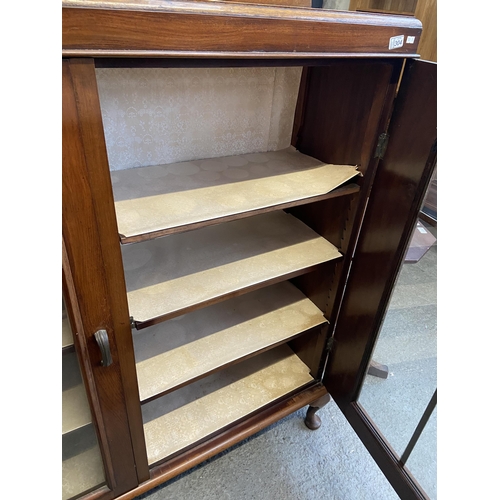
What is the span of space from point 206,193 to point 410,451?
2.80 feet

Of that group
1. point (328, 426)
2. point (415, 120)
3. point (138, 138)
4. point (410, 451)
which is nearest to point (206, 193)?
point (138, 138)

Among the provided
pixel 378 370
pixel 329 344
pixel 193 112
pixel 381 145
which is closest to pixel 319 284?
pixel 329 344

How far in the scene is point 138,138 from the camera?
3.08 ft

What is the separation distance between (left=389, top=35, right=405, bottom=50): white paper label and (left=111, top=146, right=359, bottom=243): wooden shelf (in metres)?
0.28

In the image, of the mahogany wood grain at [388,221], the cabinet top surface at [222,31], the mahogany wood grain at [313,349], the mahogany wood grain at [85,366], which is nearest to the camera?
the cabinet top surface at [222,31]

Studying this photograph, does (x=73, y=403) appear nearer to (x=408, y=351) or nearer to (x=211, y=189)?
(x=211, y=189)

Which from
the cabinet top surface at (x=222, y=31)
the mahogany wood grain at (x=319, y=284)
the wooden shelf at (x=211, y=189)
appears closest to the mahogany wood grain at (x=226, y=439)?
the mahogany wood grain at (x=319, y=284)

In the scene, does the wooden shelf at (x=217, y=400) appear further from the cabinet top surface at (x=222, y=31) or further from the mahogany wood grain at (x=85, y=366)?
the cabinet top surface at (x=222, y=31)

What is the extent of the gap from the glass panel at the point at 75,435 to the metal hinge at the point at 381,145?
736 mm

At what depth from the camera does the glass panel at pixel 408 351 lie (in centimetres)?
85

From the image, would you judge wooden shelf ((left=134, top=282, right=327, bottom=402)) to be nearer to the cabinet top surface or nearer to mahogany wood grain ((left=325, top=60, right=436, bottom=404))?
mahogany wood grain ((left=325, top=60, right=436, bottom=404))

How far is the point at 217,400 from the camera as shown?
123 cm

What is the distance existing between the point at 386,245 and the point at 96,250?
0.64 meters
